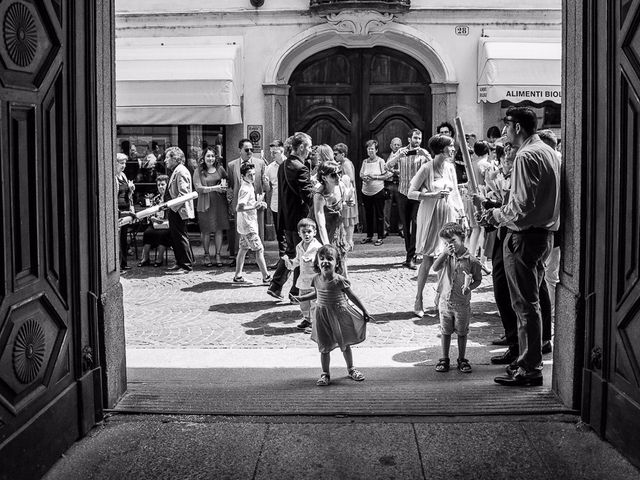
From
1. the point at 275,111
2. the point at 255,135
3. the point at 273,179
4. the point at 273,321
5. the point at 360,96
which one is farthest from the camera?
the point at 360,96

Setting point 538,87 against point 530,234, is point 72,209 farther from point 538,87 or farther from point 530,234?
point 538,87

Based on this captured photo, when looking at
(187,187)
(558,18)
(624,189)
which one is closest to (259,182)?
Answer: (187,187)

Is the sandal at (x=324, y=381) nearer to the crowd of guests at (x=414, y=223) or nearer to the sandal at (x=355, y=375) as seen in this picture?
the crowd of guests at (x=414, y=223)

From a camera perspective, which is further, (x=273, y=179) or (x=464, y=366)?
(x=273, y=179)

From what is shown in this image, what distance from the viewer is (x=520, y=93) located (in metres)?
16.7

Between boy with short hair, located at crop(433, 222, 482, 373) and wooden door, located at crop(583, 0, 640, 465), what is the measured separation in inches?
59.2

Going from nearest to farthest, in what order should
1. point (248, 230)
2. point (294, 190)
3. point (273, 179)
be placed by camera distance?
point (294, 190)
point (248, 230)
point (273, 179)

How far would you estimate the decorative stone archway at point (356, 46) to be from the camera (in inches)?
682

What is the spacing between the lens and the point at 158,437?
523 cm

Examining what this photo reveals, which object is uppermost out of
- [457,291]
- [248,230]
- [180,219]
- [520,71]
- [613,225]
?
[520,71]

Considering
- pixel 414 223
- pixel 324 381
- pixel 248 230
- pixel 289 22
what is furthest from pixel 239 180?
pixel 324 381

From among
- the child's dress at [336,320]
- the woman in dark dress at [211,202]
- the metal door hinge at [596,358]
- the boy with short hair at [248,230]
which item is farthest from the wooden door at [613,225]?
the woman in dark dress at [211,202]

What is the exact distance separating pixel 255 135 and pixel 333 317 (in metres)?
11.1

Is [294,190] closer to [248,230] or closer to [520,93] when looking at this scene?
[248,230]
